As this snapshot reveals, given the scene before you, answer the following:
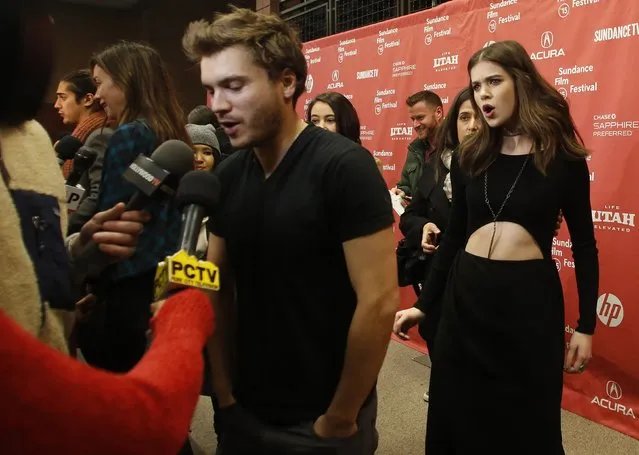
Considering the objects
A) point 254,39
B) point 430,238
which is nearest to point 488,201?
point 430,238

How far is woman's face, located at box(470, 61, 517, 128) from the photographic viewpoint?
6.03ft

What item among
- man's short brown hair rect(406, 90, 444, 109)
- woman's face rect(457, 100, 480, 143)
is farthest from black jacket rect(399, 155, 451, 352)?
man's short brown hair rect(406, 90, 444, 109)

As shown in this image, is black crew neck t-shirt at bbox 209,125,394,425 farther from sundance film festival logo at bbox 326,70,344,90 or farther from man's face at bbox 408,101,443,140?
sundance film festival logo at bbox 326,70,344,90

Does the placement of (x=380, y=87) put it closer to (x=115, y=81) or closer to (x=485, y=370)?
(x=115, y=81)

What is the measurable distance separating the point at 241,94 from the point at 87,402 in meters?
0.75

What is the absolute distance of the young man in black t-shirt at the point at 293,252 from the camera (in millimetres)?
1133

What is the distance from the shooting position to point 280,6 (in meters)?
6.70

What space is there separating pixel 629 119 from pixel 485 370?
1.72 metres

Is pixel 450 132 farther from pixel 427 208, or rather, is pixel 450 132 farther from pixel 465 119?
pixel 427 208

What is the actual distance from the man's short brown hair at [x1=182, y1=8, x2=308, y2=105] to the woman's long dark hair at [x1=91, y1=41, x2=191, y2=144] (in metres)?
0.70

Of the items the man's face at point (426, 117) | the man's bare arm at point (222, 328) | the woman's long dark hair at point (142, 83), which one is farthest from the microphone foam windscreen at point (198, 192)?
the man's face at point (426, 117)

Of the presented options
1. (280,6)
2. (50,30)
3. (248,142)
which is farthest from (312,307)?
(280,6)

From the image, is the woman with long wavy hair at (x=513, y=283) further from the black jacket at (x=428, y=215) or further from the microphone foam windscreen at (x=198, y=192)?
the microphone foam windscreen at (x=198, y=192)

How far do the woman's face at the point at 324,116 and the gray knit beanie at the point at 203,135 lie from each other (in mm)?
571
